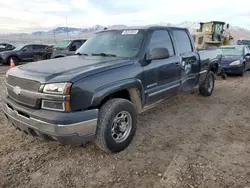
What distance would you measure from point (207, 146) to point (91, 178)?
1.93 m

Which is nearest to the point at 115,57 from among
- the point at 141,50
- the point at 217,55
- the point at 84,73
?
the point at 141,50

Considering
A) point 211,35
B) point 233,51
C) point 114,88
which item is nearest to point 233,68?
point 233,51

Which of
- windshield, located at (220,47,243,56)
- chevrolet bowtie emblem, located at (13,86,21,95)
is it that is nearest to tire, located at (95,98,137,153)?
chevrolet bowtie emblem, located at (13,86,21,95)

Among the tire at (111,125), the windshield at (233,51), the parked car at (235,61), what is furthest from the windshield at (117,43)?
the windshield at (233,51)

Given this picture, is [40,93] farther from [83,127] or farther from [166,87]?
[166,87]

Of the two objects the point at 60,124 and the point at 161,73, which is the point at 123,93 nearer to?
the point at 161,73

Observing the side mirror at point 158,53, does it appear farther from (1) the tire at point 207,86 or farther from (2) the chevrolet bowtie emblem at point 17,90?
(1) the tire at point 207,86

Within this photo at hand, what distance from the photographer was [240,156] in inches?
131

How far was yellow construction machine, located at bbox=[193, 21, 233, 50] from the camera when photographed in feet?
63.9

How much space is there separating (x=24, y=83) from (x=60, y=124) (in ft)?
2.70

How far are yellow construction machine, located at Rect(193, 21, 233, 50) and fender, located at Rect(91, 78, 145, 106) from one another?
1684 cm

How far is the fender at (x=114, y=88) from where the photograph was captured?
289cm

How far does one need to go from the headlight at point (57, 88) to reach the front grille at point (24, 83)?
0.49ft

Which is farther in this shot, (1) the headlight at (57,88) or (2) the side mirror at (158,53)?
(2) the side mirror at (158,53)
